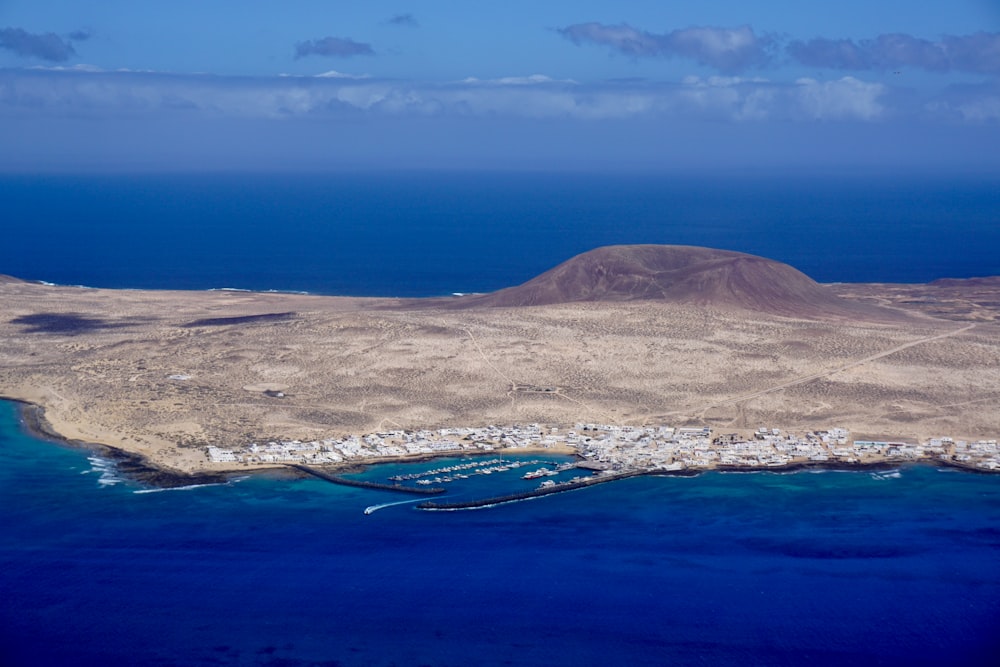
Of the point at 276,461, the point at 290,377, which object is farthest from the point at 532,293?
the point at 276,461

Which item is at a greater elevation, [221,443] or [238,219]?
[238,219]

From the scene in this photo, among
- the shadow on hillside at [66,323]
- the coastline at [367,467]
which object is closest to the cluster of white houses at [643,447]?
the coastline at [367,467]

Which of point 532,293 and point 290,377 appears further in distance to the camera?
point 532,293

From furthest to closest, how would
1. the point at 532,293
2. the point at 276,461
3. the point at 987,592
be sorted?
the point at 532,293
the point at 276,461
the point at 987,592

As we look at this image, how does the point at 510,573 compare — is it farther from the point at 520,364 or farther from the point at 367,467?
the point at 520,364

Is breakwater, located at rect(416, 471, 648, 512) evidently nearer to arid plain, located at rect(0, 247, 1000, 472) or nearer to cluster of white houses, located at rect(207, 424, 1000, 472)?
cluster of white houses, located at rect(207, 424, 1000, 472)

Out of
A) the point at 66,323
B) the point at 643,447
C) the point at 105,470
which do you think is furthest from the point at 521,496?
the point at 66,323

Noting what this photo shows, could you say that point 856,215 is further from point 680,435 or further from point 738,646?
point 738,646

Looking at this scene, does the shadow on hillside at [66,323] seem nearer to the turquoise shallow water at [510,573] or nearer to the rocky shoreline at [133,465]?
the rocky shoreline at [133,465]

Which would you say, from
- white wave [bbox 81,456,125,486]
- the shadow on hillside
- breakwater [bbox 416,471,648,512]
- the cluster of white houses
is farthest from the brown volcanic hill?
white wave [bbox 81,456,125,486]
